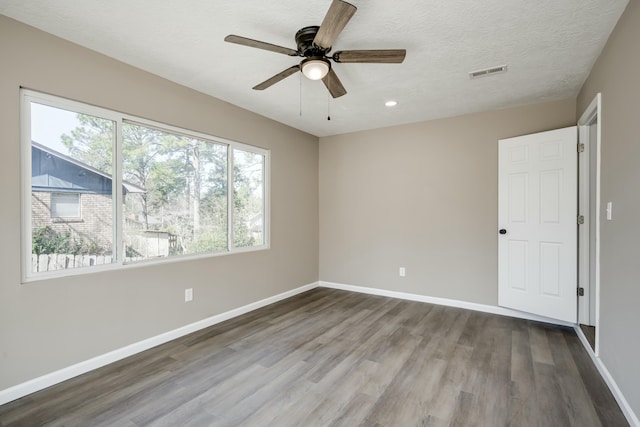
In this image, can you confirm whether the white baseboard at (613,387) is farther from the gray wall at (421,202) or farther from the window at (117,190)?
the window at (117,190)

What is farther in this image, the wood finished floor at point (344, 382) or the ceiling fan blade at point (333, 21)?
the wood finished floor at point (344, 382)

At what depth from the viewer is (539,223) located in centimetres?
335

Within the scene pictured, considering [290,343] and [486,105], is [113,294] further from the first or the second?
[486,105]

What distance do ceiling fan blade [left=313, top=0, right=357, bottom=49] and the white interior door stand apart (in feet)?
9.30

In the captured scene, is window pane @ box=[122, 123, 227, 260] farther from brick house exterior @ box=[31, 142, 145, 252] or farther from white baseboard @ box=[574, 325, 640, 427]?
white baseboard @ box=[574, 325, 640, 427]

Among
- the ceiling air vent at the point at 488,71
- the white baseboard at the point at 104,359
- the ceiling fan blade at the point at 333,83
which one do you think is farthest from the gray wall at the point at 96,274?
the ceiling air vent at the point at 488,71

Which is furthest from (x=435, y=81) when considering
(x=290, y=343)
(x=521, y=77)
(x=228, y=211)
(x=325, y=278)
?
(x=325, y=278)

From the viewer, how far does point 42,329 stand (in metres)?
2.15

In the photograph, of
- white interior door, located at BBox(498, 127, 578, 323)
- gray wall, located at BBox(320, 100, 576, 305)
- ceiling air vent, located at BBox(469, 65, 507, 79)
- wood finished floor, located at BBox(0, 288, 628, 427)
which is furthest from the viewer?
gray wall, located at BBox(320, 100, 576, 305)

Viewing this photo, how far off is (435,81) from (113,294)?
3.60 meters

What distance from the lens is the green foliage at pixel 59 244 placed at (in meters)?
2.19

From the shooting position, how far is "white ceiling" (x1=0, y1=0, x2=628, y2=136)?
6.29 feet

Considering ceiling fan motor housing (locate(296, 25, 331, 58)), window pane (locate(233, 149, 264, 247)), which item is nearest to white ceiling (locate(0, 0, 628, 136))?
ceiling fan motor housing (locate(296, 25, 331, 58))

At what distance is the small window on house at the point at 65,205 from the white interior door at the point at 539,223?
4.39m
